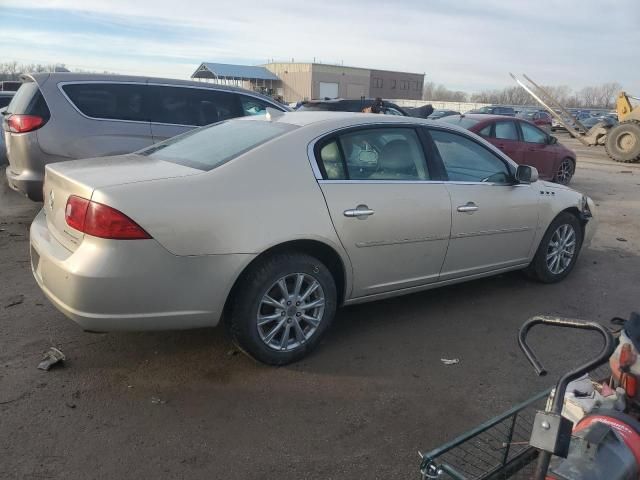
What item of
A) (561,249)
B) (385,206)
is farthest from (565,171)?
(385,206)

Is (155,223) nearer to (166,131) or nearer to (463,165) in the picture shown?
(463,165)

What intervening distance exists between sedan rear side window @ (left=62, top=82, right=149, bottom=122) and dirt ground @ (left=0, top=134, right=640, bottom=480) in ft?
7.78

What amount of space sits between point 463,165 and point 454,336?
1377 millimetres

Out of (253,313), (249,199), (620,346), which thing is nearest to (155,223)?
(249,199)

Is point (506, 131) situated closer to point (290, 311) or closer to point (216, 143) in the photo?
point (216, 143)

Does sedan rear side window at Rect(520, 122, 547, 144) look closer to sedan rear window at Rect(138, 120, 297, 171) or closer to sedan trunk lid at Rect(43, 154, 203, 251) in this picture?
sedan rear window at Rect(138, 120, 297, 171)

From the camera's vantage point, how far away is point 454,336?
407 centimetres

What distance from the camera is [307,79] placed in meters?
69.4

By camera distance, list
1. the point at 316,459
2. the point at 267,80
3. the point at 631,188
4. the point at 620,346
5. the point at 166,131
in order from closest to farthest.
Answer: the point at 620,346 → the point at 316,459 → the point at 166,131 → the point at 631,188 → the point at 267,80

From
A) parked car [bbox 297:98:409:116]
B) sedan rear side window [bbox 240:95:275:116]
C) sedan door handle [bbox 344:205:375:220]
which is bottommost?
sedan door handle [bbox 344:205:375:220]

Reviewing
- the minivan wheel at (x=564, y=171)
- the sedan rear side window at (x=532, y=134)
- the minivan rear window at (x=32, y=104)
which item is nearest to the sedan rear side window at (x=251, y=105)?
the minivan rear window at (x=32, y=104)

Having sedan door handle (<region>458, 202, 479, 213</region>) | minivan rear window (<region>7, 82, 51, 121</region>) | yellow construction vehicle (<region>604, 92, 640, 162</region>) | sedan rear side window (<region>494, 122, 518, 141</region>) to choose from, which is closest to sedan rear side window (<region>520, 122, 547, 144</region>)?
sedan rear side window (<region>494, 122, 518, 141</region>)

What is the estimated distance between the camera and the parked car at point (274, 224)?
115 inches

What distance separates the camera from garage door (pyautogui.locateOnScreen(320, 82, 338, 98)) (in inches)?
2778
